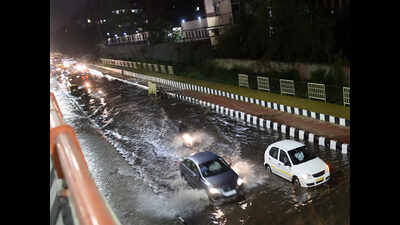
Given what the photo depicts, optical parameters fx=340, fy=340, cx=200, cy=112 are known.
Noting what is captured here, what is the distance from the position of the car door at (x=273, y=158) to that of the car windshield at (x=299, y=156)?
583mm

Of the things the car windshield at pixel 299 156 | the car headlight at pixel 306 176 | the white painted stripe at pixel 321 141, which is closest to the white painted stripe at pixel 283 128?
the white painted stripe at pixel 321 141

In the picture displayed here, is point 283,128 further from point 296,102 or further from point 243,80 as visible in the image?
point 243,80

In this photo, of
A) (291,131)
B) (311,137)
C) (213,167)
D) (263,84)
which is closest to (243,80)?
(263,84)

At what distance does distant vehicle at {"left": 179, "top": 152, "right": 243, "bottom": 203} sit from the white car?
1610mm

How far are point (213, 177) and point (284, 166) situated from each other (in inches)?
99.0

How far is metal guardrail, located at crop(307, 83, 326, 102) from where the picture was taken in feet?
66.3

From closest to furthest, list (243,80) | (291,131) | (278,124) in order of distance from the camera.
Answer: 1. (291,131)
2. (278,124)
3. (243,80)

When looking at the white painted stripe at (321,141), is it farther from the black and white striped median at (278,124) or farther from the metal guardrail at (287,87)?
the metal guardrail at (287,87)

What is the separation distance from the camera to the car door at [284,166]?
38.2 ft

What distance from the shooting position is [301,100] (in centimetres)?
2145

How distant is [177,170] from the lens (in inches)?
545
